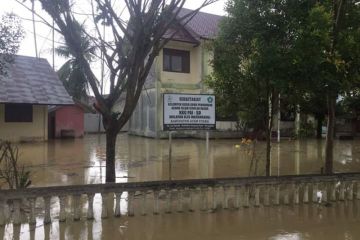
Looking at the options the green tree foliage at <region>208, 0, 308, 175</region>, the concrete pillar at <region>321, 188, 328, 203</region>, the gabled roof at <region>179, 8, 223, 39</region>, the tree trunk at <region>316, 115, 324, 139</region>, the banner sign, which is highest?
the gabled roof at <region>179, 8, 223, 39</region>

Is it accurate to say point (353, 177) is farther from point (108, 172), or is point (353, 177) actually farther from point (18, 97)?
point (18, 97)

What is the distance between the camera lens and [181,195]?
24.8ft

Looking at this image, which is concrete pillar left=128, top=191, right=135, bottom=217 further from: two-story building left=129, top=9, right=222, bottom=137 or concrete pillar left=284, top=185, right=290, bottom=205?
two-story building left=129, top=9, right=222, bottom=137

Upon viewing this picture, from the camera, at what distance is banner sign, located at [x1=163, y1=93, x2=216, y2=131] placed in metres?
9.28

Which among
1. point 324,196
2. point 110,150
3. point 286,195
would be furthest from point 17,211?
point 324,196

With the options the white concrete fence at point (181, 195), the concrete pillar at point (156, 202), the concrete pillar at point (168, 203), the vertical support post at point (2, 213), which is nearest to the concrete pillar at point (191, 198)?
the white concrete fence at point (181, 195)

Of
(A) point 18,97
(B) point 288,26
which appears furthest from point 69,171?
(A) point 18,97

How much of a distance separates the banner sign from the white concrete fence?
1.84 metres

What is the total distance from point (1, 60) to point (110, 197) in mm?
5070

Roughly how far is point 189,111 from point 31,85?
19272 millimetres

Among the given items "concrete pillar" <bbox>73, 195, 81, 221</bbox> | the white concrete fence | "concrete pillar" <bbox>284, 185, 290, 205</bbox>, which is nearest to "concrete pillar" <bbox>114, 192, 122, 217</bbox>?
the white concrete fence

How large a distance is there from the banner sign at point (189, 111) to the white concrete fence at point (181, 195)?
1838mm

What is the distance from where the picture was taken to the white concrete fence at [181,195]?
264 inches

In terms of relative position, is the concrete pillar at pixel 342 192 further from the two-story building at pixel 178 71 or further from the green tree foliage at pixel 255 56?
the two-story building at pixel 178 71
